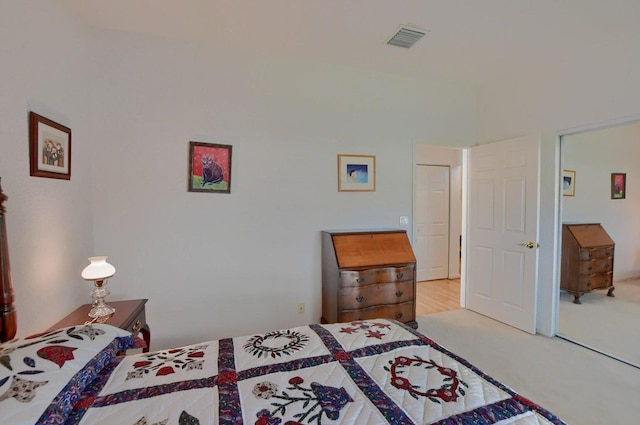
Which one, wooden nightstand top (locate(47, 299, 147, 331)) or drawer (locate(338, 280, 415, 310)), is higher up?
wooden nightstand top (locate(47, 299, 147, 331))

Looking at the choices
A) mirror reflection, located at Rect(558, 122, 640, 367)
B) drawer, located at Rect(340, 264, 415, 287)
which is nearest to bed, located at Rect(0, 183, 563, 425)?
drawer, located at Rect(340, 264, 415, 287)

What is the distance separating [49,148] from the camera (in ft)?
6.09

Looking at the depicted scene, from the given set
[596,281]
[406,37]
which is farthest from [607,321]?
[406,37]

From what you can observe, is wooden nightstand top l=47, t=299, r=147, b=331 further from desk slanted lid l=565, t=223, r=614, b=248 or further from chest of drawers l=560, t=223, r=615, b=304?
desk slanted lid l=565, t=223, r=614, b=248

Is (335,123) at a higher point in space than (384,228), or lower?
higher

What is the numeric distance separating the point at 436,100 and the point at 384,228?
1629 millimetres

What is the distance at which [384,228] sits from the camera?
11.0 ft

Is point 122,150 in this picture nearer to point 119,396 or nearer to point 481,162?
point 119,396

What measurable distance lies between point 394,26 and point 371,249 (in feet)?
6.22

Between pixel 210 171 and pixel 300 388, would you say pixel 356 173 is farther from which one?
pixel 300 388


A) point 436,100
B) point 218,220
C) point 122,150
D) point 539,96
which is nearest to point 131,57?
point 122,150

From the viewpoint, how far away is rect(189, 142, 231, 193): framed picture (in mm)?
2658

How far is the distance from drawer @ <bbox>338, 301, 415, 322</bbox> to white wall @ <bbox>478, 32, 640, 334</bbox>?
52.8 inches

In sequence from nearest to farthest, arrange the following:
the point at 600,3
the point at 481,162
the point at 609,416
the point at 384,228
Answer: the point at 609,416 < the point at 600,3 < the point at 384,228 < the point at 481,162
